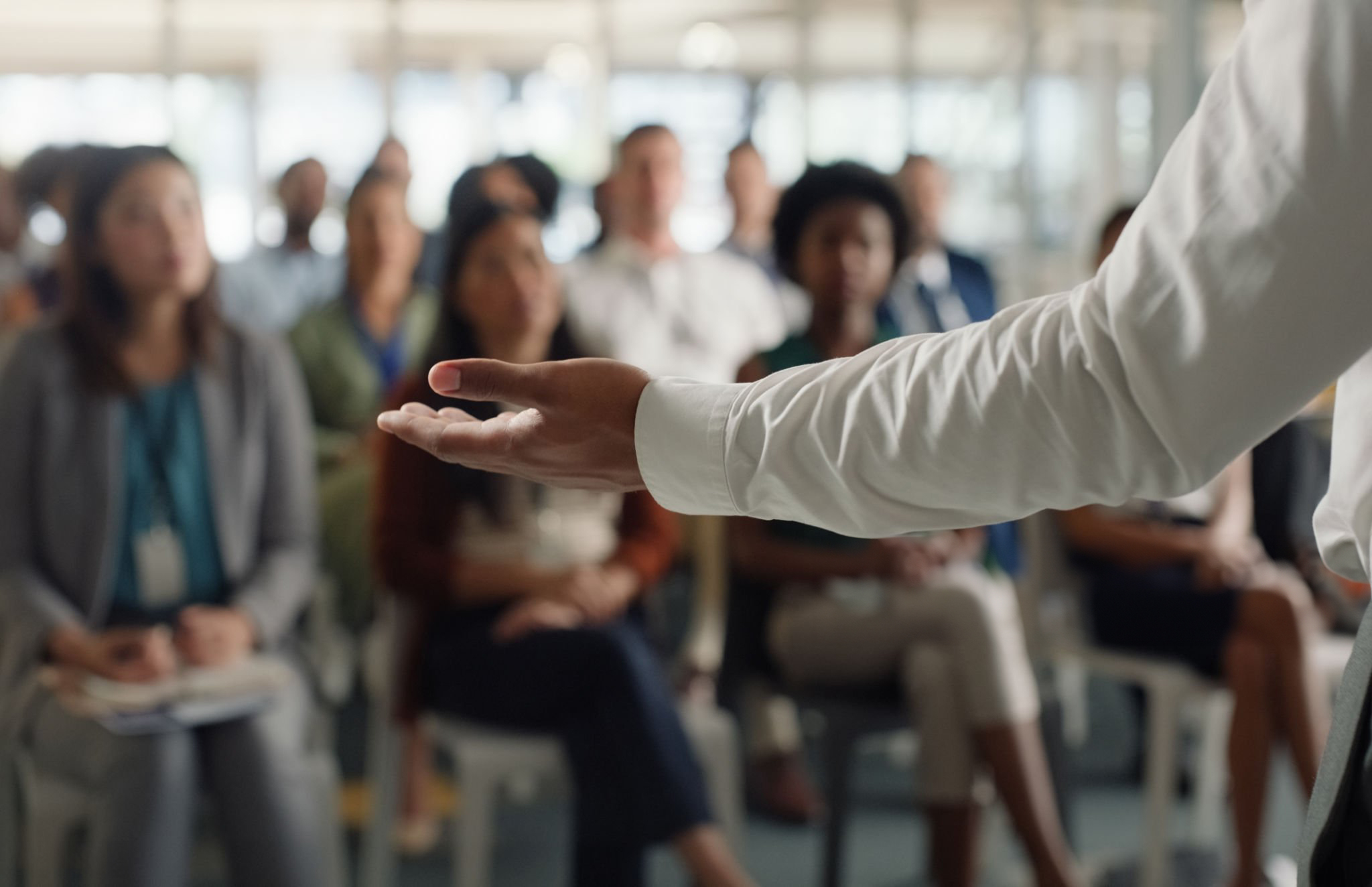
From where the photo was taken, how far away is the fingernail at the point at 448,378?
2.83ft

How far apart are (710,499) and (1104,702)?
3155mm

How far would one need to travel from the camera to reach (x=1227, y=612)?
7.88ft

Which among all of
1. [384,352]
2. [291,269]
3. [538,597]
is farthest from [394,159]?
[538,597]

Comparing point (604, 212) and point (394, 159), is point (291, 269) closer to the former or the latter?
point (394, 159)

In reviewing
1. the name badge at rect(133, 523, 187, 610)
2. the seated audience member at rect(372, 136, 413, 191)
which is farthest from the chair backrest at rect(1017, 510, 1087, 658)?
the seated audience member at rect(372, 136, 413, 191)

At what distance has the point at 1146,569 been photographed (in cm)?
254

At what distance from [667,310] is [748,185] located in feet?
2.56

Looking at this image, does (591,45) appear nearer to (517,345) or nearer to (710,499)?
(517,345)

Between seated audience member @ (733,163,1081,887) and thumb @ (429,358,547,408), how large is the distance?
1.27 metres

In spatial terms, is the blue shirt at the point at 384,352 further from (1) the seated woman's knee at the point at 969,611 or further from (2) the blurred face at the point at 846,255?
(1) the seated woman's knee at the point at 969,611

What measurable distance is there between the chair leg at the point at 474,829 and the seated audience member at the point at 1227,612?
122 cm

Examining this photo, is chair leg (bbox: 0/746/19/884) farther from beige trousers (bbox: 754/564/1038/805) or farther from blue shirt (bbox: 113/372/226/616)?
beige trousers (bbox: 754/564/1038/805)

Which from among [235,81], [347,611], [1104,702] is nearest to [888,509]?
[347,611]

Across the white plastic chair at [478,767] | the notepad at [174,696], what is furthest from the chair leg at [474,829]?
the notepad at [174,696]
